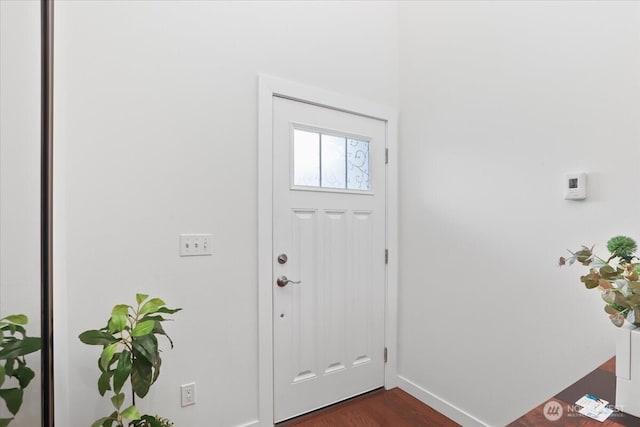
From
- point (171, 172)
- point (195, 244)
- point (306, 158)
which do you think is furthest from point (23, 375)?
point (306, 158)

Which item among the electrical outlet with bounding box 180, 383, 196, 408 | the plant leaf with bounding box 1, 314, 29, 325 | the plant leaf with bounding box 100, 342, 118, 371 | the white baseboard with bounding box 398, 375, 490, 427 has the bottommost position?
the white baseboard with bounding box 398, 375, 490, 427

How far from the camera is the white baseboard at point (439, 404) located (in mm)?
1799

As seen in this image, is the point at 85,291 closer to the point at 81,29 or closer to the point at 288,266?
the point at 288,266

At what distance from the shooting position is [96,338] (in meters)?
1.12

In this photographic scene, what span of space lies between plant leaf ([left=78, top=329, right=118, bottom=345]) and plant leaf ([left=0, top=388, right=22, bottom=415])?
0.23 metres

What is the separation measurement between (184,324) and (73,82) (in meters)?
1.25

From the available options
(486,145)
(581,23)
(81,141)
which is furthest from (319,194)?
(581,23)

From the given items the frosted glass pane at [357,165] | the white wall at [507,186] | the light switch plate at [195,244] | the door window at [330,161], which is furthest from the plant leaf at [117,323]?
the white wall at [507,186]

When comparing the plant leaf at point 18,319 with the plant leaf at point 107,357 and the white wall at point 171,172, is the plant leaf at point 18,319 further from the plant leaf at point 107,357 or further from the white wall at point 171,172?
the white wall at point 171,172

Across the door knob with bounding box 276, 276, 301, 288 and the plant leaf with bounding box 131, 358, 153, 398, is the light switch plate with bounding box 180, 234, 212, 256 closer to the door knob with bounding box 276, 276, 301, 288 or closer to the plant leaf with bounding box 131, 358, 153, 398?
the door knob with bounding box 276, 276, 301, 288

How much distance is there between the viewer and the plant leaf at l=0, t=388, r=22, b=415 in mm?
784

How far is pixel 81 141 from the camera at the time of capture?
1362mm

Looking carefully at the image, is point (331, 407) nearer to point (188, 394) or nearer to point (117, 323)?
point (188, 394)

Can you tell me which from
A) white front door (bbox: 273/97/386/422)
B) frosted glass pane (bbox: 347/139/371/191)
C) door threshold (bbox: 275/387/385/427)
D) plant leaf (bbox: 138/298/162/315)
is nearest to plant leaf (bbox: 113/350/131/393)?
plant leaf (bbox: 138/298/162/315)
